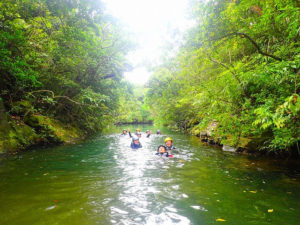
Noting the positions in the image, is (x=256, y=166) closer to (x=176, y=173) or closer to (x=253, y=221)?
(x=176, y=173)

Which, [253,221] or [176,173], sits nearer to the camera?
[253,221]

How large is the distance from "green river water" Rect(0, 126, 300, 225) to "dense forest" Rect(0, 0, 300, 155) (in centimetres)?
159

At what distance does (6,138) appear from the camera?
9602mm

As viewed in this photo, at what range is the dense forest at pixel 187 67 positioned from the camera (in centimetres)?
551

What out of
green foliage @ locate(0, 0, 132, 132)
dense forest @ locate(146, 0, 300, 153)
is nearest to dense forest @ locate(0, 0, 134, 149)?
green foliage @ locate(0, 0, 132, 132)

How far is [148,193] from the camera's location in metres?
5.01

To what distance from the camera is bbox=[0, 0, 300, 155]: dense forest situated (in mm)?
5508

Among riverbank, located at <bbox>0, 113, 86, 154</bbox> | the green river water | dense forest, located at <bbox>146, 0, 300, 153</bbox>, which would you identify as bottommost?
the green river water

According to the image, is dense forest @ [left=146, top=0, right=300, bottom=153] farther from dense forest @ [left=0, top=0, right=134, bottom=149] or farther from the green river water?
dense forest @ [left=0, top=0, right=134, bottom=149]

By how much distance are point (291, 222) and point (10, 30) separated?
36.6 feet

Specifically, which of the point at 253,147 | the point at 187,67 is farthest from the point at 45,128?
the point at 187,67

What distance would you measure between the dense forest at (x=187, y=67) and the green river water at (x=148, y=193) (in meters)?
1.59

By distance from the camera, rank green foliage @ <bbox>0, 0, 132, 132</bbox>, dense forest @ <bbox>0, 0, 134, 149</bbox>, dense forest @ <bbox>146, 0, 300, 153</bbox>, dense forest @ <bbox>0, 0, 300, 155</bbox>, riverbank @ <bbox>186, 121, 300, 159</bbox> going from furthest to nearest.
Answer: riverbank @ <bbox>186, 121, 300, 159</bbox> → dense forest @ <bbox>0, 0, 134, 149</bbox> → green foliage @ <bbox>0, 0, 132, 132</bbox> → dense forest @ <bbox>0, 0, 300, 155</bbox> → dense forest @ <bbox>146, 0, 300, 153</bbox>

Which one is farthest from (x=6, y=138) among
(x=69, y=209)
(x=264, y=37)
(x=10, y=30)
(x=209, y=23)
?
(x=264, y=37)
